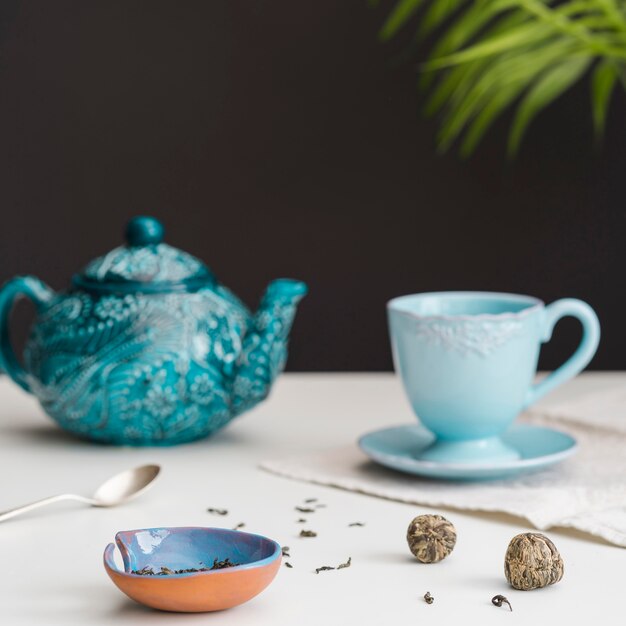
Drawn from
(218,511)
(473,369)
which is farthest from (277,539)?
(473,369)

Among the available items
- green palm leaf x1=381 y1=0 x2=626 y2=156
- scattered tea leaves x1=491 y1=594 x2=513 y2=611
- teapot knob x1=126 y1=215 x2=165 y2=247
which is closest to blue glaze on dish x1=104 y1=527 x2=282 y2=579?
scattered tea leaves x1=491 y1=594 x2=513 y2=611

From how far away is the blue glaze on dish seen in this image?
0.58 meters

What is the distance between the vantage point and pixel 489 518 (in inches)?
28.0

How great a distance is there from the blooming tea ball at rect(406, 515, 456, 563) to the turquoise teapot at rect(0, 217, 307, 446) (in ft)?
0.92

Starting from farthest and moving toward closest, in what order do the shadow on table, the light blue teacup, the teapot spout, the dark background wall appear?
the dark background wall, the teapot spout, the light blue teacup, the shadow on table

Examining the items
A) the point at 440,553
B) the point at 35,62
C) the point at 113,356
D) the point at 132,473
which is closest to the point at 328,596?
the point at 440,553

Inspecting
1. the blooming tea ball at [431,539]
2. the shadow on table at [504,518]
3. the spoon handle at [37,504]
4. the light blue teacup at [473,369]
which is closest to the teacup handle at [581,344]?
the light blue teacup at [473,369]

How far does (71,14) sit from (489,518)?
4.62 feet

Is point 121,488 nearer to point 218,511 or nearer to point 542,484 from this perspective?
point 218,511

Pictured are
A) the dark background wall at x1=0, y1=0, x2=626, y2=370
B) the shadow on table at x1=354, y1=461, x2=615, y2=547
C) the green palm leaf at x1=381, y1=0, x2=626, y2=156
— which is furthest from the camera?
the dark background wall at x1=0, y1=0, x2=626, y2=370

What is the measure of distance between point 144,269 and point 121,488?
202 millimetres

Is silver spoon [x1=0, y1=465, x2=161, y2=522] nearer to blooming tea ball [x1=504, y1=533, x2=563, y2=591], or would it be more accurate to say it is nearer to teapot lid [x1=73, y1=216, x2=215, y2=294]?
teapot lid [x1=73, y1=216, x2=215, y2=294]

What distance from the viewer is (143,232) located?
2.96 feet

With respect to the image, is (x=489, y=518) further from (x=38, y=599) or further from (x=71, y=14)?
(x=71, y=14)
